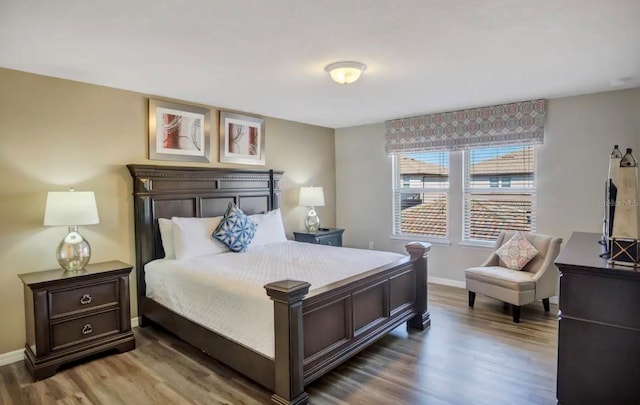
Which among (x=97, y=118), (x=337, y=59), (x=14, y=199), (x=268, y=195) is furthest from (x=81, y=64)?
(x=268, y=195)

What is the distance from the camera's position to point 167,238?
366cm

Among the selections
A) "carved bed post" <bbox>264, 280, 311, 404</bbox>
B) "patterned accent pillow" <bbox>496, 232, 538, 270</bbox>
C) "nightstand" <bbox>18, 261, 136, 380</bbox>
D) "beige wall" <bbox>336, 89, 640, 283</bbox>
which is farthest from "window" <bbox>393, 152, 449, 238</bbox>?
"nightstand" <bbox>18, 261, 136, 380</bbox>

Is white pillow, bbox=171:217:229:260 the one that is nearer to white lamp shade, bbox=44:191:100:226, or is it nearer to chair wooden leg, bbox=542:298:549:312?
white lamp shade, bbox=44:191:100:226

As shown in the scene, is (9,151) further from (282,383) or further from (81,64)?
(282,383)

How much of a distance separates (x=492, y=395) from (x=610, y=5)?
2435mm

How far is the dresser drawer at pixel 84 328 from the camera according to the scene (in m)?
2.83

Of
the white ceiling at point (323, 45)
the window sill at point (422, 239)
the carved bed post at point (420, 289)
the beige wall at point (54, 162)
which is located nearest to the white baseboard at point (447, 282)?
the window sill at point (422, 239)

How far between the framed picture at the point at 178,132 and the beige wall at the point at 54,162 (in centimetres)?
10

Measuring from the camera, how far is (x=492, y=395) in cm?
241

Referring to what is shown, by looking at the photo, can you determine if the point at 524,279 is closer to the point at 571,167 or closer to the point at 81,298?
the point at 571,167

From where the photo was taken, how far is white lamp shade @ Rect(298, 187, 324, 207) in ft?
17.2

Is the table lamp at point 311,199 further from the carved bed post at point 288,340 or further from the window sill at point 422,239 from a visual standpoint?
the carved bed post at point 288,340

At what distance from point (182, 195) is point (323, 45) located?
2.31 meters

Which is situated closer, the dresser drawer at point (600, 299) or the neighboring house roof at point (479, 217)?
the dresser drawer at point (600, 299)
